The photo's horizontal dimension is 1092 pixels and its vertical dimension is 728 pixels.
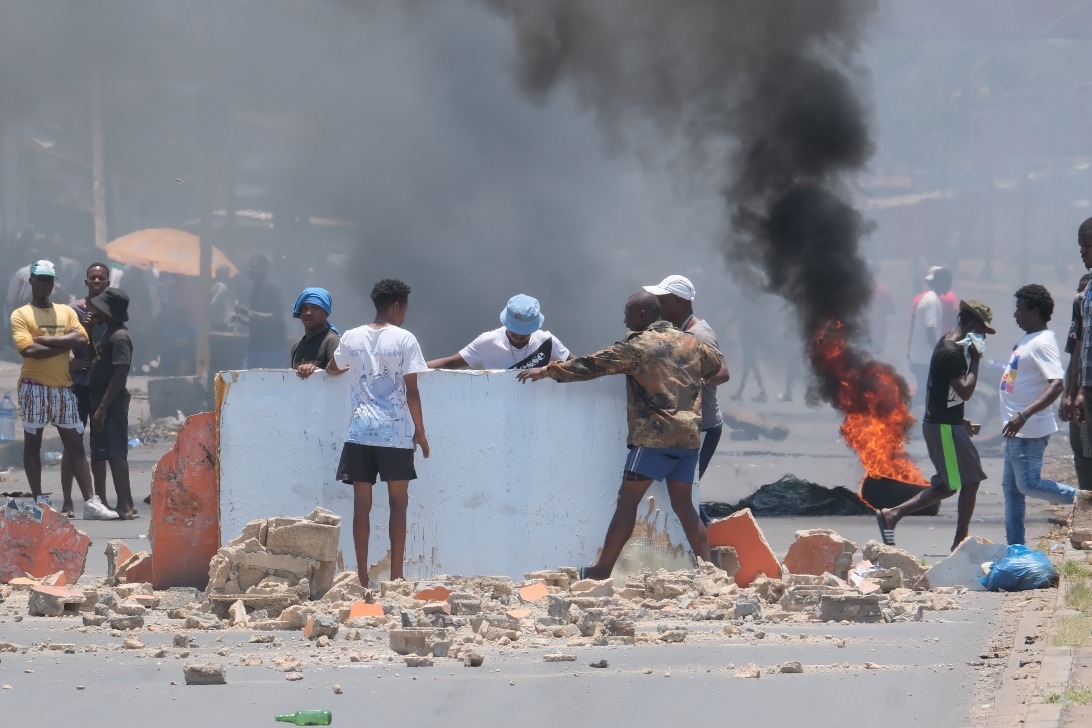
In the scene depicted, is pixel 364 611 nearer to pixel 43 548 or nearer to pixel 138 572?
pixel 138 572

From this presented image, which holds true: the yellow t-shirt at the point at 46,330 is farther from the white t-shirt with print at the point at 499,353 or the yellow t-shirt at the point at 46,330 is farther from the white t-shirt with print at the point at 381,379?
the white t-shirt with print at the point at 381,379

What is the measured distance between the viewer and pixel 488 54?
2320 cm

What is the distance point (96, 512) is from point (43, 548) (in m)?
2.75

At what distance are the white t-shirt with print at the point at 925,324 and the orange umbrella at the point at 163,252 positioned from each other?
922cm

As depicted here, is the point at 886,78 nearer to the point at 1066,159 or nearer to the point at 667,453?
the point at 1066,159

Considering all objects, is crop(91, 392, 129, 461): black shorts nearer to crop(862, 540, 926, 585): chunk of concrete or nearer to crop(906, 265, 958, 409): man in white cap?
crop(862, 540, 926, 585): chunk of concrete

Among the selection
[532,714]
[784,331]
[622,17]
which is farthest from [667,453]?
[784,331]

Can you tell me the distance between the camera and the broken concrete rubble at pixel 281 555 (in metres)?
6.66

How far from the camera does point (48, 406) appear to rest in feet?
32.8

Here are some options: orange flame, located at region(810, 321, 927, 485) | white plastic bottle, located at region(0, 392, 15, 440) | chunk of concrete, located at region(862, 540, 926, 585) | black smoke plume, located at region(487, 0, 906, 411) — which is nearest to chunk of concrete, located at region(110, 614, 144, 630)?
chunk of concrete, located at region(862, 540, 926, 585)

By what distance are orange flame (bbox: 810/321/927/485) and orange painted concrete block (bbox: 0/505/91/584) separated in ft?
18.9

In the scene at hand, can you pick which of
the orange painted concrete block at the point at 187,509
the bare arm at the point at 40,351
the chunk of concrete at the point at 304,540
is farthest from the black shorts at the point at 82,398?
the chunk of concrete at the point at 304,540

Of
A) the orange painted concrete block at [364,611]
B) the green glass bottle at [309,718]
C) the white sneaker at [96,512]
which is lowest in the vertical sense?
the green glass bottle at [309,718]

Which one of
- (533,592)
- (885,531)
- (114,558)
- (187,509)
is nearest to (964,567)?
(885,531)
